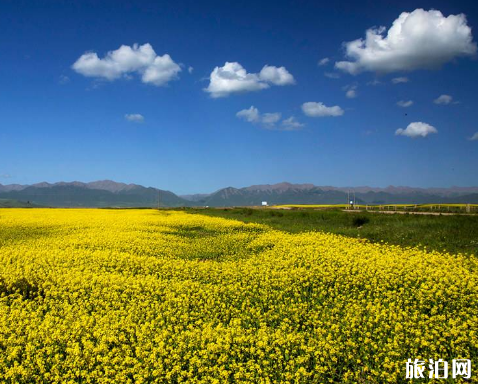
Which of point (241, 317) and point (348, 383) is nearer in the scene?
point (348, 383)

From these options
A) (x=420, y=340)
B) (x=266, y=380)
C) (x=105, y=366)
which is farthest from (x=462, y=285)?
(x=105, y=366)

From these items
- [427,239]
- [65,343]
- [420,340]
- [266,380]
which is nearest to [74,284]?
[65,343]

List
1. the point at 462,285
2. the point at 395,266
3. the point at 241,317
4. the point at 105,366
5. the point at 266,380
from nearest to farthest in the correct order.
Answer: the point at 266,380
the point at 105,366
the point at 241,317
the point at 462,285
the point at 395,266

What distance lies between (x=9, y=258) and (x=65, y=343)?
8.46 metres

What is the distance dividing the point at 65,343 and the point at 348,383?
5453 mm

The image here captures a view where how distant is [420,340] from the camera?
676 cm

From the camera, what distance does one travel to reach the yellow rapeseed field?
6070 mm

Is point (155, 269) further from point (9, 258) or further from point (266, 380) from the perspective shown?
point (266, 380)

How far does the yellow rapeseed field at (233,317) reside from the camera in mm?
6070

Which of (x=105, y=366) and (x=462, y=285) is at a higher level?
(x=462, y=285)

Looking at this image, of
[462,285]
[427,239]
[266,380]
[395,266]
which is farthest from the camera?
[427,239]

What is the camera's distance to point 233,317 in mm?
8266

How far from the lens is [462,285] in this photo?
30.2 feet

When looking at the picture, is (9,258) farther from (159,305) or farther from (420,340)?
(420,340)
